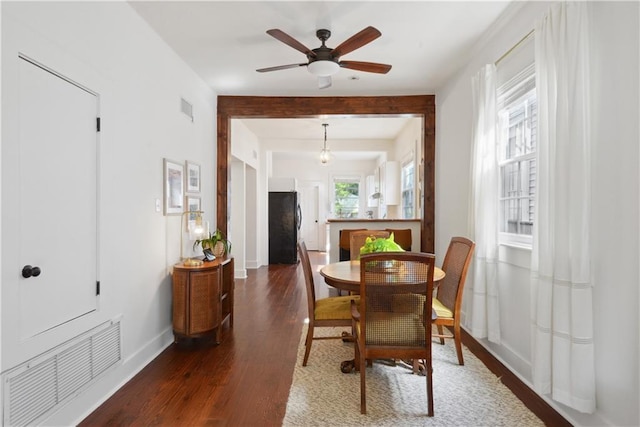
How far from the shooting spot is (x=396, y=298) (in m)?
1.92

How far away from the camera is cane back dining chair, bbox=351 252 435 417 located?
6.11 feet

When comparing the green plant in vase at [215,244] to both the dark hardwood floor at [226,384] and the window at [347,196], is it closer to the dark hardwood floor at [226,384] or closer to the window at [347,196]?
the dark hardwood floor at [226,384]

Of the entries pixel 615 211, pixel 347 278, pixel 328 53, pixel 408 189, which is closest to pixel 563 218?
pixel 615 211

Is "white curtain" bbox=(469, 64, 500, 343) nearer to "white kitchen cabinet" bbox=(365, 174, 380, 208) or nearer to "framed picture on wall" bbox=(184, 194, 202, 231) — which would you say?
"framed picture on wall" bbox=(184, 194, 202, 231)

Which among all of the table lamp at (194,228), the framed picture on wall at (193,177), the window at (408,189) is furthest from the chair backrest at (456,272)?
the window at (408,189)

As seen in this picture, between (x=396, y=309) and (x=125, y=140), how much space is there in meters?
2.19

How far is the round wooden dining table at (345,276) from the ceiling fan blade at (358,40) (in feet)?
5.34

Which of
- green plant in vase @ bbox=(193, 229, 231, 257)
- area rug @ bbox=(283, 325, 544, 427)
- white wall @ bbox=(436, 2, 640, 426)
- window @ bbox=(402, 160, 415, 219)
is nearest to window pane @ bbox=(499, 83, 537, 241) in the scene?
white wall @ bbox=(436, 2, 640, 426)

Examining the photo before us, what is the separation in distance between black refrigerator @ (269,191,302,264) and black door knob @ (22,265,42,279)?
611cm

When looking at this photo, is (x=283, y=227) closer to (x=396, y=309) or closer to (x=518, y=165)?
(x=518, y=165)

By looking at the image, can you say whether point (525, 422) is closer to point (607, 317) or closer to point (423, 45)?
point (607, 317)

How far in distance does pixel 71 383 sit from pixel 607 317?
2883mm

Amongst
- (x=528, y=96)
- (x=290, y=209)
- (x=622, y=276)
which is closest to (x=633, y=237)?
(x=622, y=276)

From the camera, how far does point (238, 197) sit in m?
6.36
